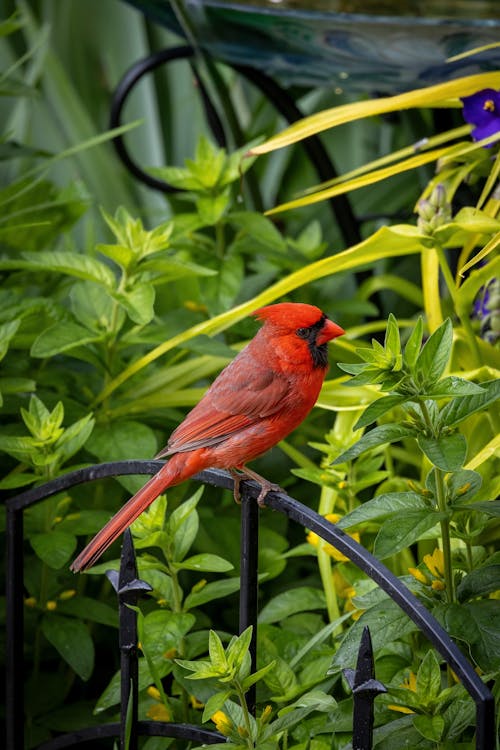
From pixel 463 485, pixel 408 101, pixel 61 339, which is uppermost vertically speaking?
pixel 408 101

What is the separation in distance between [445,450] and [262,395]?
Answer: 0.19 metres

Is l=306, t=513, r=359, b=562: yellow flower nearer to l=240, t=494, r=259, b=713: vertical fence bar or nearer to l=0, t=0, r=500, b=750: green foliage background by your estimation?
l=0, t=0, r=500, b=750: green foliage background

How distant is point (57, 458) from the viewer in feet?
3.22

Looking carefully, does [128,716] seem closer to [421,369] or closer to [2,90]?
[421,369]

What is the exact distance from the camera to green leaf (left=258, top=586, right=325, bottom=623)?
1.00 m

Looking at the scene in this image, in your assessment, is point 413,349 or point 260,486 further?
point 260,486

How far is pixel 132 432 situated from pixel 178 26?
716 millimetres

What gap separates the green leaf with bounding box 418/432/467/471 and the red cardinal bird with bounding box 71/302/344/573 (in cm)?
14

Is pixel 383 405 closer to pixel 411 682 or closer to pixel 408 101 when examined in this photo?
pixel 411 682

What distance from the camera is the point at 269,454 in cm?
130

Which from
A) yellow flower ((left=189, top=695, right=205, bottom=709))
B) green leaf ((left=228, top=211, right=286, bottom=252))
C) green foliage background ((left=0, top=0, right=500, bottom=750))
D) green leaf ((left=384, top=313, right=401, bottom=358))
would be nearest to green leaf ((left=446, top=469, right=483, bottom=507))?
green foliage background ((left=0, top=0, right=500, bottom=750))

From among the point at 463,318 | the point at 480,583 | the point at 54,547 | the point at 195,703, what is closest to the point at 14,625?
the point at 54,547

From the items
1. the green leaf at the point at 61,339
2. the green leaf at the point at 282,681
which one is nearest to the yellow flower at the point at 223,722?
the green leaf at the point at 282,681

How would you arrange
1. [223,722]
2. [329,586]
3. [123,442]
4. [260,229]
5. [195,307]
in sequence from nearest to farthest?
[223,722] → [329,586] → [123,442] → [260,229] → [195,307]
